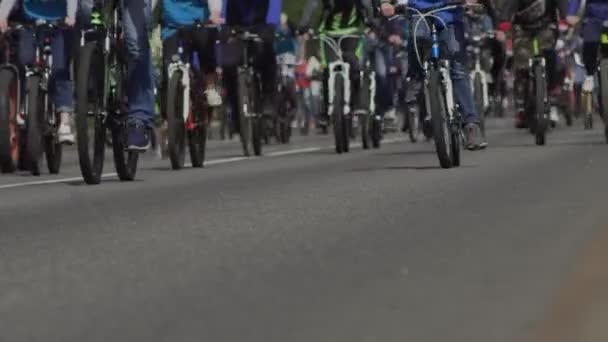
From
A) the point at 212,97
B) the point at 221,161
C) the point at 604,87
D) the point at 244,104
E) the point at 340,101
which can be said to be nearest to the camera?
the point at 212,97

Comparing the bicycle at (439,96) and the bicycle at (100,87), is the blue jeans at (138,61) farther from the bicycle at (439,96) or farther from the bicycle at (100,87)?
the bicycle at (439,96)

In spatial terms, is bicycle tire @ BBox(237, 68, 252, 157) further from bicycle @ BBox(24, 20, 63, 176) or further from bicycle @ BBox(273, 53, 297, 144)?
bicycle @ BBox(273, 53, 297, 144)

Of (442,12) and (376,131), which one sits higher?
(442,12)

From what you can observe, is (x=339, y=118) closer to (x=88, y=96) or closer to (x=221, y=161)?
(x=221, y=161)

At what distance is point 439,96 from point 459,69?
0.90 meters

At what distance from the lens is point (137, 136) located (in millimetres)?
13812

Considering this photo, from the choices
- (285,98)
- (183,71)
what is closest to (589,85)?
(285,98)

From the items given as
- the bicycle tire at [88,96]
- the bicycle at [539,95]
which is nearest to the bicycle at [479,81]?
the bicycle at [539,95]

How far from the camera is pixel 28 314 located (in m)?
6.66

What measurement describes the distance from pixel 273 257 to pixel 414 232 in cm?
135

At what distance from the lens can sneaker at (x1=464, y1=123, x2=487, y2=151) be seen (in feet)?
51.0

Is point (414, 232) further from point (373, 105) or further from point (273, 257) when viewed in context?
point (373, 105)

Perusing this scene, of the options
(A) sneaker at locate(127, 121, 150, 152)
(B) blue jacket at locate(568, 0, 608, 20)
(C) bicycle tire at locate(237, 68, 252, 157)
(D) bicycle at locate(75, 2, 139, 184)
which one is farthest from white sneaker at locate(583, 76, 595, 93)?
(A) sneaker at locate(127, 121, 150, 152)

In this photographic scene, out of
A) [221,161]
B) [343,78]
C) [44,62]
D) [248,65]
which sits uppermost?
[44,62]
